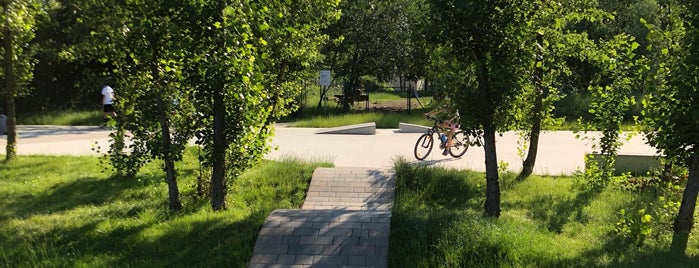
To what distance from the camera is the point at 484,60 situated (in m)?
5.57

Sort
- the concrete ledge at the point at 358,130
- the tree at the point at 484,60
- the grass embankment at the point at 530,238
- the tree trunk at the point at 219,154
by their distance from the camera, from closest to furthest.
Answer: the grass embankment at the point at 530,238
the tree at the point at 484,60
the tree trunk at the point at 219,154
the concrete ledge at the point at 358,130

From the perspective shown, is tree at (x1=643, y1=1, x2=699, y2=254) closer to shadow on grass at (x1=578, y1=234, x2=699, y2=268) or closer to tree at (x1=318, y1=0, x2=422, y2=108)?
shadow on grass at (x1=578, y1=234, x2=699, y2=268)

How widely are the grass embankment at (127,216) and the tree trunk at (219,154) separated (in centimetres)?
19

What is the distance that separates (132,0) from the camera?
5227mm

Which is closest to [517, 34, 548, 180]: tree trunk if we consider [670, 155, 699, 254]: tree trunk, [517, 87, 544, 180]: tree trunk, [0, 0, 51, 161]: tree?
[517, 87, 544, 180]: tree trunk

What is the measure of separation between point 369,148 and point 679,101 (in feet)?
27.5

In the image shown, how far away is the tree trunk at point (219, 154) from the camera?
218 inches

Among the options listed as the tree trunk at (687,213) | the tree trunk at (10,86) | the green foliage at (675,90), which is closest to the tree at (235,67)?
the green foliage at (675,90)

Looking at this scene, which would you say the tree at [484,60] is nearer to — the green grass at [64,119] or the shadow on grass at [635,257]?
the shadow on grass at [635,257]

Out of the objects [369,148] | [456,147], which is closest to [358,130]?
[369,148]

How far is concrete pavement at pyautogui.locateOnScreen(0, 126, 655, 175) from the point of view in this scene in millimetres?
10477

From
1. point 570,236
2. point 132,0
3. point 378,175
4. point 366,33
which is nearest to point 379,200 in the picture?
point 378,175

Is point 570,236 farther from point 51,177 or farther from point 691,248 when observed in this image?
point 51,177

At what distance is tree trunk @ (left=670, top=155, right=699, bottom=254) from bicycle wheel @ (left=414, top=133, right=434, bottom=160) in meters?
6.27
